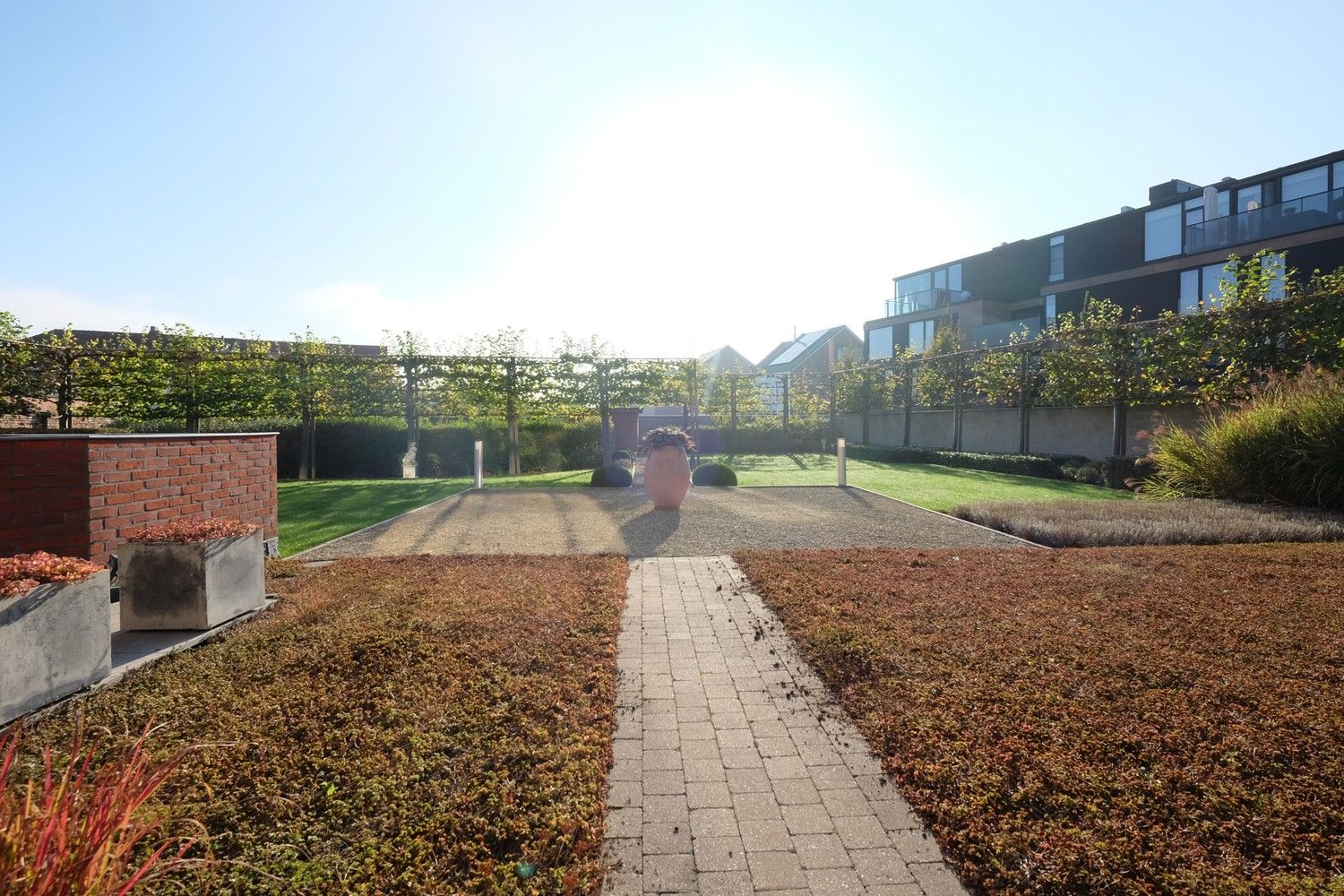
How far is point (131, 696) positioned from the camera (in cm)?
338

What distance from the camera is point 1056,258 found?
31.8 m

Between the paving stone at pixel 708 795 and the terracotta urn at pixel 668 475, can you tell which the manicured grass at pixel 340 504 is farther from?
the paving stone at pixel 708 795

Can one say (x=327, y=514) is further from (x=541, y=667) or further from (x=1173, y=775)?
(x=1173, y=775)

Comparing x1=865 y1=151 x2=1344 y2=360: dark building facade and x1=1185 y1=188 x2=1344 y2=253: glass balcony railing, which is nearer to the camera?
x1=1185 y1=188 x2=1344 y2=253: glass balcony railing

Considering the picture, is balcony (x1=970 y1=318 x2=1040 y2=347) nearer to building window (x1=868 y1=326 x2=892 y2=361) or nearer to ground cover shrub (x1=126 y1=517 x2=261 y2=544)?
building window (x1=868 y1=326 x2=892 y2=361)

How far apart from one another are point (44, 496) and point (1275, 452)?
13483mm

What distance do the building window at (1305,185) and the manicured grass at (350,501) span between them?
25.5 m

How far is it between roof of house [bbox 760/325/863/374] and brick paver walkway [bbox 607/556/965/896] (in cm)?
4451

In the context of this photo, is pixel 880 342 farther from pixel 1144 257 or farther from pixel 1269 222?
pixel 1269 222

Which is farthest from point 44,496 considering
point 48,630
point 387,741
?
point 387,741

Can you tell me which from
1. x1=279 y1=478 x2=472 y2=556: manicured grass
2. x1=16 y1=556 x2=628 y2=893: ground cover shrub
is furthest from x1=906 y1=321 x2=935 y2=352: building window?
x1=16 y1=556 x2=628 y2=893: ground cover shrub

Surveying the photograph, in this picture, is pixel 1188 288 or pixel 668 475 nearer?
pixel 668 475

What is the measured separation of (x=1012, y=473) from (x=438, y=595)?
1460 centimetres

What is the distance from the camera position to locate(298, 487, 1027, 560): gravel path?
751 centimetres
